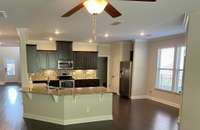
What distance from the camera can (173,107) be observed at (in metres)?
5.99

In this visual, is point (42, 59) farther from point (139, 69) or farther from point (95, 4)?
point (95, 4)

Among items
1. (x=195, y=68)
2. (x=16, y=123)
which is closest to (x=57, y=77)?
(x=16, y=123)

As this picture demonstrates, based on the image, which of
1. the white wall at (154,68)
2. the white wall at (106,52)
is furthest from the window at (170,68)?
the white wall at (106,52)

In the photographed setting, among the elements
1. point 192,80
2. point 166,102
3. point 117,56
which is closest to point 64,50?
point 117,56

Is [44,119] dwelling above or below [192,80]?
below

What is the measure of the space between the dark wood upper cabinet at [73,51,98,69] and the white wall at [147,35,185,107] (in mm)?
2841

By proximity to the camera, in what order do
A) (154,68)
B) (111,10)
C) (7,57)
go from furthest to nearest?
1. (7,57)
2. (154,68)
3. (111,10)

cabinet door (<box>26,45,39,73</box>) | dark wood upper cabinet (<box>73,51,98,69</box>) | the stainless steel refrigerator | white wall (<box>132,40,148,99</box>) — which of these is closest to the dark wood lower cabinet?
dark wood upper cabinet (<box>73,51,98,69</box>)

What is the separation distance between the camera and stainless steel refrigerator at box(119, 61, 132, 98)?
7383 millimetres

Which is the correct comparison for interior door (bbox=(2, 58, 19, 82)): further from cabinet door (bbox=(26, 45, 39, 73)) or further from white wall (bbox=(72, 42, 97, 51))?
white wall (bbox=(72, 42, 97, 51))

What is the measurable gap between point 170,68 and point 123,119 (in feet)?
10.2

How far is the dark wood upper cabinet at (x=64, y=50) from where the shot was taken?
7.67 meters

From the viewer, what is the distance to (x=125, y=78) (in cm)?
761

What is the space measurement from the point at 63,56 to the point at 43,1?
17.7 ft
